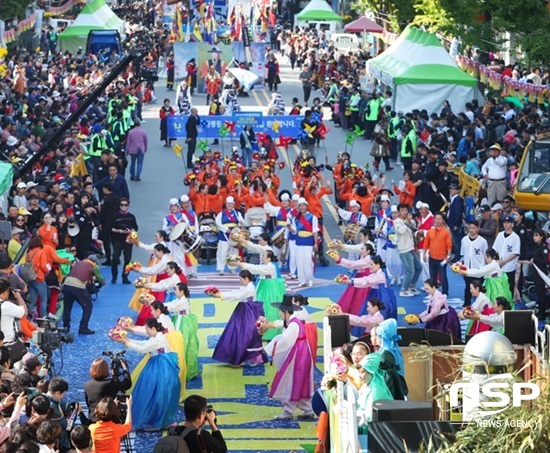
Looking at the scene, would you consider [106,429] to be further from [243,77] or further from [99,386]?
[243,77]

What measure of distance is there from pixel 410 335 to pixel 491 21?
28.3 metres

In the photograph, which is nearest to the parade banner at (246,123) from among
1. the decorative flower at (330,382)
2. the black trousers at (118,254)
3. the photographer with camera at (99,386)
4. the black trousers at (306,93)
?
the black trousers at (306,93)

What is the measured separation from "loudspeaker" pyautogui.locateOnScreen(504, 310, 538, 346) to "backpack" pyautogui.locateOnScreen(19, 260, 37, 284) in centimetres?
824

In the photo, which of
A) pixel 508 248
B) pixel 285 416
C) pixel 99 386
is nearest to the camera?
pixel 99 386

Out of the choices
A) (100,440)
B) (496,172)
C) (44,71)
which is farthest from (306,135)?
(100,440)

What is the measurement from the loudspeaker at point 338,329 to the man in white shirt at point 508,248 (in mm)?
7576

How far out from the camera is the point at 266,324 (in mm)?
16719

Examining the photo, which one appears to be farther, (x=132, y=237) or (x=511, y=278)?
(x=132, y=237)

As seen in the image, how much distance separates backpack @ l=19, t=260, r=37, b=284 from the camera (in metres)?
20.4

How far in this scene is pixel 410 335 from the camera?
15.2 metres

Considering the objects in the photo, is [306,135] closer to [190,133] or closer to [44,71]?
[190,133]

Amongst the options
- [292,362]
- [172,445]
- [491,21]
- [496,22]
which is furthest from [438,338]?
[491,21]

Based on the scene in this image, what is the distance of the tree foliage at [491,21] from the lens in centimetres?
3441

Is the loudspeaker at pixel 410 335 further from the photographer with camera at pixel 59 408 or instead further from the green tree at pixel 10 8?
the green tree at pixel 10 8
